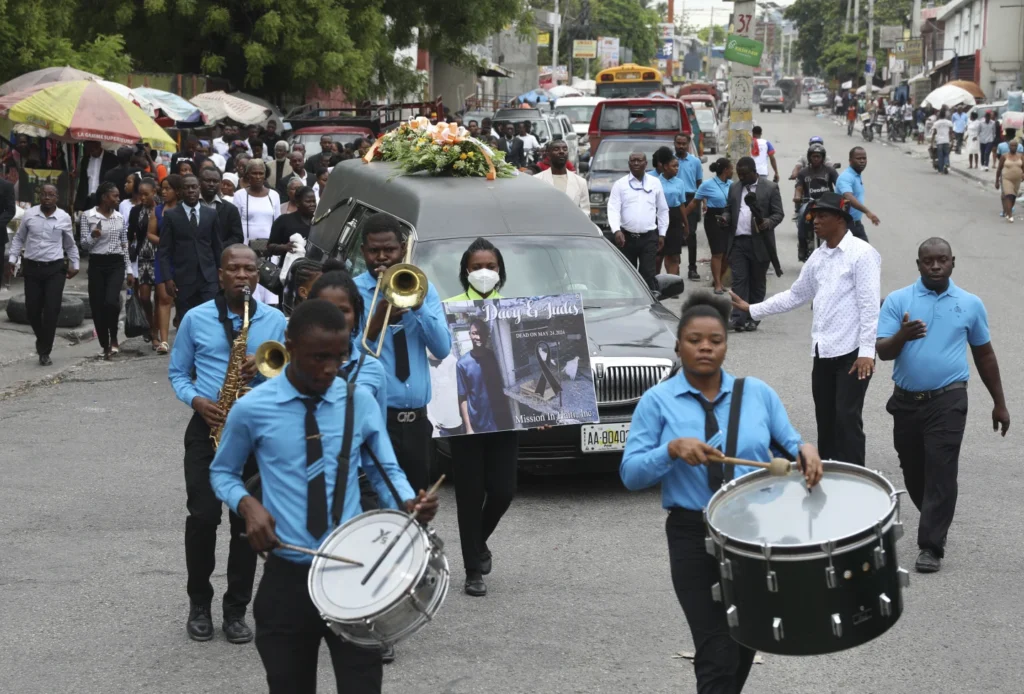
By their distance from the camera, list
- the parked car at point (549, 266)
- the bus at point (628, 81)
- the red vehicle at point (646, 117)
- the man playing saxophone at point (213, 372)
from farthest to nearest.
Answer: the bus at point (628, 81), the red vehicle at point (646, 117), the parked car at point (549, 266), the man playing saxophone at point (213, 372)

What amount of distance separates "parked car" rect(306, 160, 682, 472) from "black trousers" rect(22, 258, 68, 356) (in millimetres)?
3555

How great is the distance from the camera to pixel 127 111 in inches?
685

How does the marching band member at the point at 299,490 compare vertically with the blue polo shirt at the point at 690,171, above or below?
below

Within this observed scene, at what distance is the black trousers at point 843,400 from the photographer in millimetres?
8094

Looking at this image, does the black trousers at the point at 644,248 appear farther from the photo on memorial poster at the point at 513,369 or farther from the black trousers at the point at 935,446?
the black trousers at the point at 935,446

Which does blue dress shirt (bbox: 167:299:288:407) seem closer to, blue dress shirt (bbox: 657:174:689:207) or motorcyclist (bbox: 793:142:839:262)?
blue dress shirt (bbox: 657:174:689:207)

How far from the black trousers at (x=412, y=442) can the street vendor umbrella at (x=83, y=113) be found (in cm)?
1165

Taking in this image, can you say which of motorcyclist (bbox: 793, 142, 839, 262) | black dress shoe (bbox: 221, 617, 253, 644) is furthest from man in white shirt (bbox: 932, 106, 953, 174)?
black dress shoe (bbox: 221, 617, 253, 644)

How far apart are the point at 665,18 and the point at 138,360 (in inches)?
6339

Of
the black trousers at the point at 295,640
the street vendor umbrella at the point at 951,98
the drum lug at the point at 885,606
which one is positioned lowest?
the black trousers at the point at 295,640

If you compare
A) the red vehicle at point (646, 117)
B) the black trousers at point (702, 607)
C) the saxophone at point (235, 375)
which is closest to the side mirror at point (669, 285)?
the saxophone at point (235, 375)

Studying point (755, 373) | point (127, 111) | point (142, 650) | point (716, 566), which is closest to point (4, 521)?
point (142, 650)

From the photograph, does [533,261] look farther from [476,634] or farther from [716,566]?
[716,566]

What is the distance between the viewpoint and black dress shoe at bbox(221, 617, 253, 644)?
645 cm
